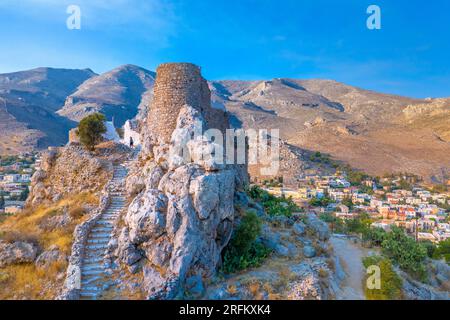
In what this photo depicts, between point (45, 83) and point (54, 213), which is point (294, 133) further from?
point (45, 83)

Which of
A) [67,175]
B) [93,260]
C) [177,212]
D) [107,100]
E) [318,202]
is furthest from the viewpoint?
[107,100]

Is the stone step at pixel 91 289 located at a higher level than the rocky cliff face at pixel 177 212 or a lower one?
lower

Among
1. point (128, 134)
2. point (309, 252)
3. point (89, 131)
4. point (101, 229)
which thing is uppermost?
point (128, 134)

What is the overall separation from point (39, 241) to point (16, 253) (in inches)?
33.5

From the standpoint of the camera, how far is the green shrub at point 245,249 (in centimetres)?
1166

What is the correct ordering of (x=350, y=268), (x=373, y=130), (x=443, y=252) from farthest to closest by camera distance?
(x=373, y=130) → (x=443, y=252) → (x=350, y=268)

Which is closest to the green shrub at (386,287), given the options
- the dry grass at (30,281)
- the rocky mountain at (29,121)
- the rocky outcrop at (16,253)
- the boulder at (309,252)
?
the boulder at (309,252)

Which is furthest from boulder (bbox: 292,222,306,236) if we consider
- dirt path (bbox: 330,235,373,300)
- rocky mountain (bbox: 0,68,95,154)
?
rocky mountain (bbox: 0,68,95,154)

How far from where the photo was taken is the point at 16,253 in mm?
11000

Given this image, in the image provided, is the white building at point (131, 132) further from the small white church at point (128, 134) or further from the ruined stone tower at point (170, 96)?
the ruined stone tower at point (170, 96)

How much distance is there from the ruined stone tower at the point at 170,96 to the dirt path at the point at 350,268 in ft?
30.1
